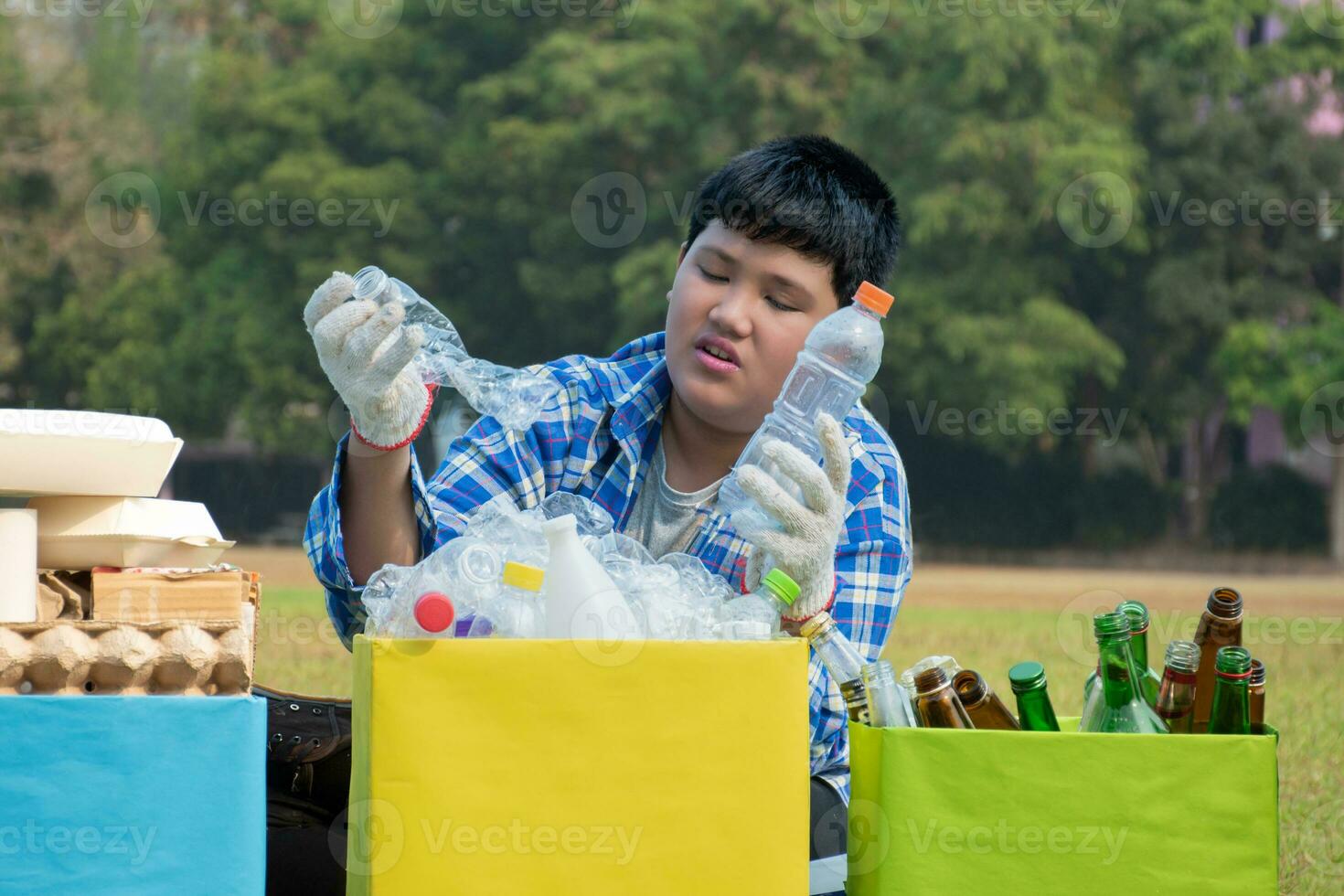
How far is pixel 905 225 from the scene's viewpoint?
Answer: 26.1 m

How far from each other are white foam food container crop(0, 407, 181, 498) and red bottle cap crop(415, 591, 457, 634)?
0.47 m

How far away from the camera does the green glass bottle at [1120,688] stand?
2062 millimetres

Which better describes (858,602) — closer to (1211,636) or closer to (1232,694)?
(1211,636)

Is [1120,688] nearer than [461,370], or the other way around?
[1120,688]

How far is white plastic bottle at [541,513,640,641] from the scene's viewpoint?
6.04 feet

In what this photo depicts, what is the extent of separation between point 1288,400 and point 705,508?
22.8m

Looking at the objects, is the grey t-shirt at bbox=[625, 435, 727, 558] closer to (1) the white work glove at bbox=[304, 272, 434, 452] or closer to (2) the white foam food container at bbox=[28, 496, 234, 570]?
(1) the white work glove at bbox=[304, 272, 434, 452]

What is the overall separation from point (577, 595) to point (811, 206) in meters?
1.24

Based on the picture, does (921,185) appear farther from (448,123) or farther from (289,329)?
(289,329)

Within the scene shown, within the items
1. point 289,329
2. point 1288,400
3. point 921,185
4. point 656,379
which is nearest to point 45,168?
point 289,329

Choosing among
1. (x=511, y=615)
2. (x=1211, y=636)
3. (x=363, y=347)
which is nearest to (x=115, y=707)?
(x=511, y=615)

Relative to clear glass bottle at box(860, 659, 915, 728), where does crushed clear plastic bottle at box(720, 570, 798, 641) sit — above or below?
above

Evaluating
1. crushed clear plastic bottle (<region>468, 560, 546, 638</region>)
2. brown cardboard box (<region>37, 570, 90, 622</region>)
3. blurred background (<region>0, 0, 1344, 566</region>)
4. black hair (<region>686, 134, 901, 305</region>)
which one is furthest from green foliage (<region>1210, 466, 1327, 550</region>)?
brown cardboard box (<region>37, 570, 90, 622</region>)

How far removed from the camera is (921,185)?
82.5 ft
